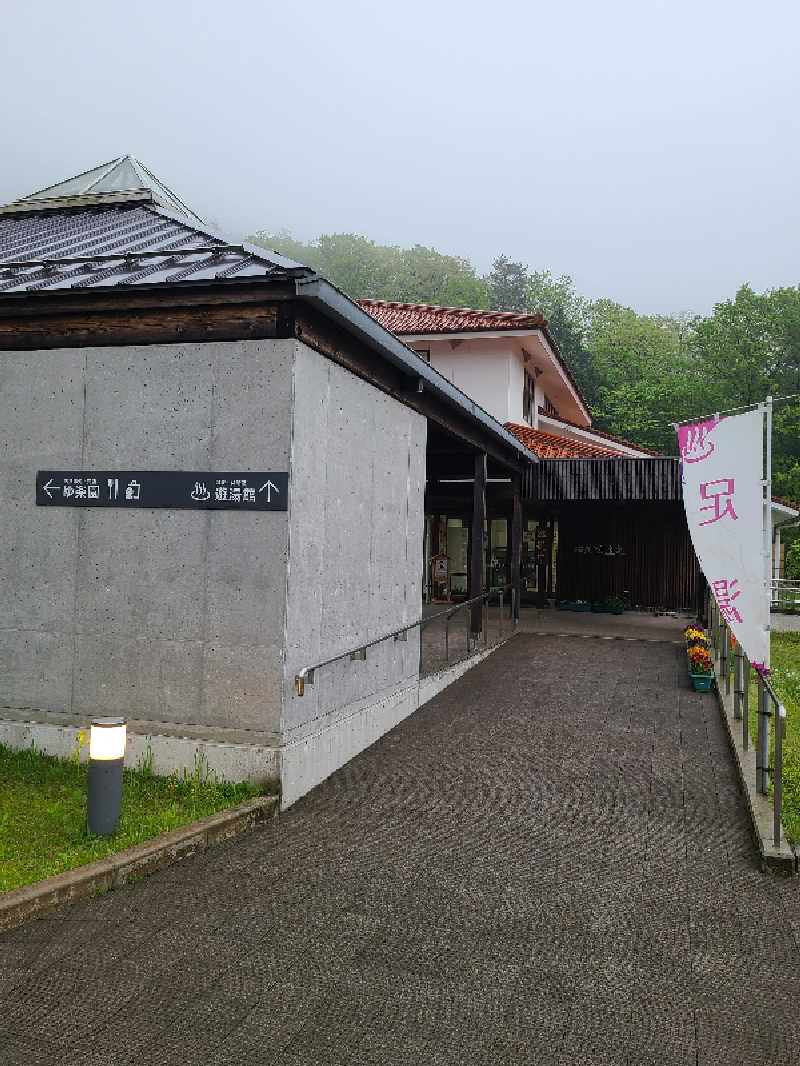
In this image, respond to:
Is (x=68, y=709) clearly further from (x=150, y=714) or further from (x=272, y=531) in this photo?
(x=272, y=531)

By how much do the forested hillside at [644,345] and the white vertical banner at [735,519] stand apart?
3052 cm

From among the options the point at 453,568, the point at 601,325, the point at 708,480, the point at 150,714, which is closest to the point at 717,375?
the point at 601,325

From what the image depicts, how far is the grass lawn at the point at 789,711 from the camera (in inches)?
257

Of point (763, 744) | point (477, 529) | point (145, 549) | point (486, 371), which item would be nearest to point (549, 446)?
point (486, 371)

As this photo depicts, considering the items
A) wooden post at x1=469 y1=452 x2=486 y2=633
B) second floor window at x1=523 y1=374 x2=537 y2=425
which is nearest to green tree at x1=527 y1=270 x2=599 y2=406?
second floor window at x1=523 y1=374 x2=537 y2=425

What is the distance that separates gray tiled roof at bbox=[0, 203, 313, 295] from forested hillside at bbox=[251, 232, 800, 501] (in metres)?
27.2

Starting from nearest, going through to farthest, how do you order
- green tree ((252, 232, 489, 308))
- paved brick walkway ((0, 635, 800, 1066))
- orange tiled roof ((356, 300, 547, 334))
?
paved brick walkway ((0, 635, 800, 1066))
orange tiled roof ((356, 300, 547, 334))
green tree ((252, 232, 489, 308))

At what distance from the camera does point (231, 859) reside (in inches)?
211

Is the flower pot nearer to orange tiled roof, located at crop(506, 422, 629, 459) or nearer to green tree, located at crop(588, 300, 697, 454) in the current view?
orange tiled roof, located at crop(506, 422, 629, 459)

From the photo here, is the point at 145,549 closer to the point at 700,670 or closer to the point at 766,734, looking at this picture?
the point at 766,734

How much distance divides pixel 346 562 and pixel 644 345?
5385cm

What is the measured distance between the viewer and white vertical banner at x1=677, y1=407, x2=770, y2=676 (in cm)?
628

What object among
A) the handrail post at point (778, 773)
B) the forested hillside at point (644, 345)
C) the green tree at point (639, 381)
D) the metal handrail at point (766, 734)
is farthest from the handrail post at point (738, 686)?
the green tree at point (639, 381)

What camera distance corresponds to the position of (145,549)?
22.0 feet
